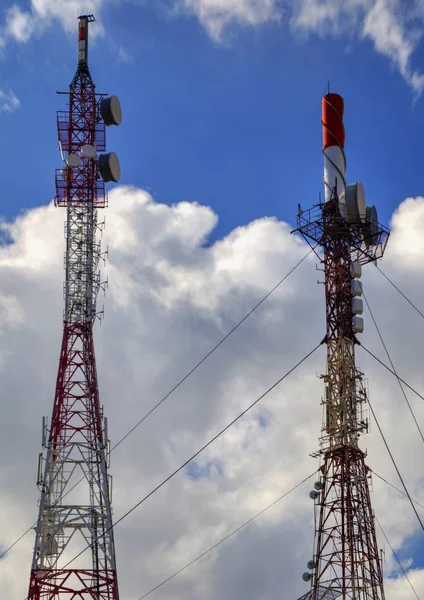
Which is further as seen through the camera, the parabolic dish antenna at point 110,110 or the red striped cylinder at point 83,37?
the red striped cylinder at point 83,37

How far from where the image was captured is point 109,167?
92125mm

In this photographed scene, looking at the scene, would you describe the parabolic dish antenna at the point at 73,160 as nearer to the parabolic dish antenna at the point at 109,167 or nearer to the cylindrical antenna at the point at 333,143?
the parabolic dish antenna at the point at 109,167

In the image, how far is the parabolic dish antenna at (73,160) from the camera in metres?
92.9

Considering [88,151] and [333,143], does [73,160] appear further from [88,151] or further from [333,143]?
[333,143]

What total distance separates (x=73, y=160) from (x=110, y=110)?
4564 millimetres

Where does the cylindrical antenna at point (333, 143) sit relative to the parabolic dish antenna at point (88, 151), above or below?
below

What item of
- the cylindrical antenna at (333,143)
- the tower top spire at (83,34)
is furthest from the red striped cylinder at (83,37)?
the cylindrical antenna at (333,143)

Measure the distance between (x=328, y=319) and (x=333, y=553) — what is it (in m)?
13.8

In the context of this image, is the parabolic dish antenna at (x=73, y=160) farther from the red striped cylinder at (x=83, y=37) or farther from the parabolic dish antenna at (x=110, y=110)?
the red striped cylinder at (x=83, y=37)

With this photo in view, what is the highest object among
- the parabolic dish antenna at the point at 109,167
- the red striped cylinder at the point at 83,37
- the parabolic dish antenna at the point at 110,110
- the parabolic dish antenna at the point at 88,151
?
the red striped cylinder at the point at 83,37

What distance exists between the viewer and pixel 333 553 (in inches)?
2790

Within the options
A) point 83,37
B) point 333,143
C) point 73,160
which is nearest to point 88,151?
point 73,160

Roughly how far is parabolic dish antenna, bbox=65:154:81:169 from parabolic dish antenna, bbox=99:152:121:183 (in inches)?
70.4

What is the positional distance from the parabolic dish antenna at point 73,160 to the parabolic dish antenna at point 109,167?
1788mm
